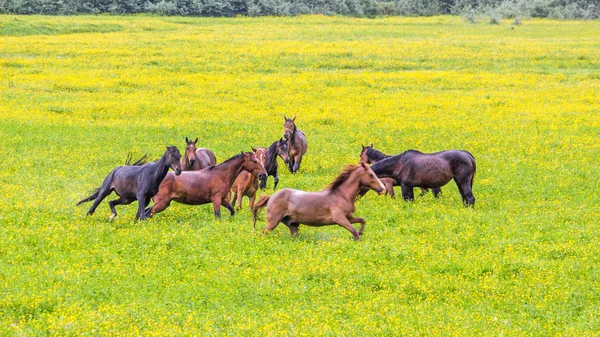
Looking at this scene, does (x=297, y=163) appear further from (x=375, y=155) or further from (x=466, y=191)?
(x=466, y=191)

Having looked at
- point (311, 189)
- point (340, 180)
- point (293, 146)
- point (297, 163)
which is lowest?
point (297, 163)

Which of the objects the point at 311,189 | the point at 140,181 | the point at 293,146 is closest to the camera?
the point at 140,181

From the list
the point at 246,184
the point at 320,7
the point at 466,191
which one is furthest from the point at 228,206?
the point at 320,7

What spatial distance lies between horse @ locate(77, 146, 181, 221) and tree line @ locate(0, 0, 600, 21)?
56.9 metres

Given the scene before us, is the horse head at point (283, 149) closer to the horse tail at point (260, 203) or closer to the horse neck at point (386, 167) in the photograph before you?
the horse neck at point (386, 167)

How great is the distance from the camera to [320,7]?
87062 millimetres

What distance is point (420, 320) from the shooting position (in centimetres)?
1277

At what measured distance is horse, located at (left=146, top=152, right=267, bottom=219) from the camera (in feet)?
60.3

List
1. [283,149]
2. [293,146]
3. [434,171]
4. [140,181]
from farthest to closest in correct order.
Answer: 1. [293,146]
2. [283,149]
3. [434,171]
4. [140,181]

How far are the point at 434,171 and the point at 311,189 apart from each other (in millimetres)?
3533

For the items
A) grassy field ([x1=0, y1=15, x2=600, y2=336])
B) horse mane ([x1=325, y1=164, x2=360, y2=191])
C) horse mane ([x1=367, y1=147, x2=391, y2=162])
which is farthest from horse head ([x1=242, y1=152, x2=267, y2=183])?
horse mane ([x1=367, y1=147, x2=391, y2=162])

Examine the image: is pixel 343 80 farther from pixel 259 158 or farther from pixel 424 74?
pixel 259 158

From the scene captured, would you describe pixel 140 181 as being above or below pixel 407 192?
above

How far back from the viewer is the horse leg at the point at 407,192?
2105 centimetres
